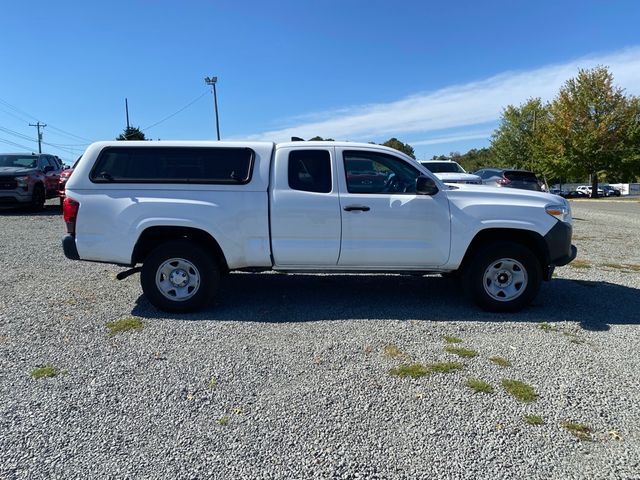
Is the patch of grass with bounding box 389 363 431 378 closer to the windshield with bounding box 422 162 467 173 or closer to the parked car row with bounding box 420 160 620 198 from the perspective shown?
the parked car row with bounding box 420 160 620 198

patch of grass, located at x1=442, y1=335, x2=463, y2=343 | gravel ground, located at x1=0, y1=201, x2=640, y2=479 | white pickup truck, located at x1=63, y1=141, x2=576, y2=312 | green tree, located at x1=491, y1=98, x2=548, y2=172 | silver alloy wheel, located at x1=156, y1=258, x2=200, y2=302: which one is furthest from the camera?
green tree, located at x1=491, y1=98, x2=548, y2=172

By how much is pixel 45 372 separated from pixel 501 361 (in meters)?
3.77

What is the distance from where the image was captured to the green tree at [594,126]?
37.0 m

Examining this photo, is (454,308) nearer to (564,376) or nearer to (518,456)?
(564,376)

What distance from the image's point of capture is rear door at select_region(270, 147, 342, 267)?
16.6ft

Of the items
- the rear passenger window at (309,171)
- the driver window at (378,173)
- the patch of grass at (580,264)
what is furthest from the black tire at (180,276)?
the patch of grass at (580,264)

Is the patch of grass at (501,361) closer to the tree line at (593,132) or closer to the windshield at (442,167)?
Result: the windshield at (442,167)

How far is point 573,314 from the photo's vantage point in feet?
17.3

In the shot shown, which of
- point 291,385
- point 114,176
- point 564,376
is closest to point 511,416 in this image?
point 564,376

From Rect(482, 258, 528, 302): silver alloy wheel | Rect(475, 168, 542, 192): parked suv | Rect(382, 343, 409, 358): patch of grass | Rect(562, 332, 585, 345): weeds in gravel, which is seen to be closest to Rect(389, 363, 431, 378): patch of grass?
Rect(382, 343, 409, 358): patch of grass

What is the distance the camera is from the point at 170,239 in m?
5.22

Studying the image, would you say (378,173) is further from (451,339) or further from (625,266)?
(625,266)

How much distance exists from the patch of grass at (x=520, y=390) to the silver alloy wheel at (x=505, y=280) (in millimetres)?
1780

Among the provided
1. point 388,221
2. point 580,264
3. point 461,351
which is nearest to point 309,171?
point 388,221
